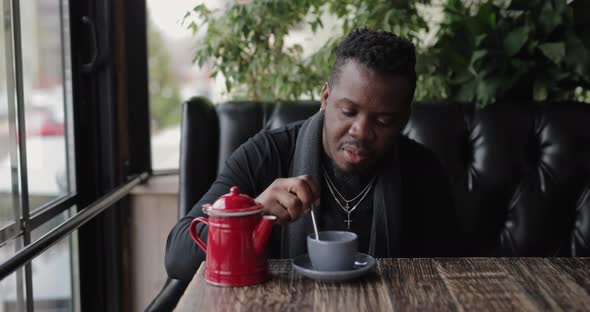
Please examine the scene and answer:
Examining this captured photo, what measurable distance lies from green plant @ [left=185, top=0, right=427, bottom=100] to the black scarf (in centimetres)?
72

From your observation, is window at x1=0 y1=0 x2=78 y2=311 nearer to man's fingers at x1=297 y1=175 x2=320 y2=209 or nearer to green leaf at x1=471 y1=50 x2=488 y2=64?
man's fingers at x1=297 y1=175 x2=320 y2=209

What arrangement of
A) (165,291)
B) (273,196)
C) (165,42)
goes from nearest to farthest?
(273,196) < (165,291) < (165,42)

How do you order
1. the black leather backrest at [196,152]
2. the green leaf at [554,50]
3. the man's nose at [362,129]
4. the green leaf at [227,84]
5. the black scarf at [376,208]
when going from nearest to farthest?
the man's nose at [362,129]
the black scarf at [376,208]
the black leather backrest at [196,152]
the green leaf at [554,50]
the green leaf at [227,84]

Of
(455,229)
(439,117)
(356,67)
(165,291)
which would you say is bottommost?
(165,291)

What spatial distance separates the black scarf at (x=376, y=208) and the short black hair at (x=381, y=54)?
0.20 meters

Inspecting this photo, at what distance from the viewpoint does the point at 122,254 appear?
2.42m

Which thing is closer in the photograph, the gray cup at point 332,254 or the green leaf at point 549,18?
the gray cup at point 332,254

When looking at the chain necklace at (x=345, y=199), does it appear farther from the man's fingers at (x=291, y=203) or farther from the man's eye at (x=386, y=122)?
the man's fingers at (x=291, y=203)

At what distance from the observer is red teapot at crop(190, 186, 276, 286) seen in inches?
42.8

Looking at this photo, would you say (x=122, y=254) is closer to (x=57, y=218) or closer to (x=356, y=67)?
(x=57, y=218)

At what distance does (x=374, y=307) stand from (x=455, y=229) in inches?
27.2

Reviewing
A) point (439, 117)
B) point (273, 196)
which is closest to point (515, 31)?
point (439, 117)

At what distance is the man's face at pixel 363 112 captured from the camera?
1.33 meters

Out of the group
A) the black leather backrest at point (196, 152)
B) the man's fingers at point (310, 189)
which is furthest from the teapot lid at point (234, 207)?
the black leather backrest at point (196, 152)
